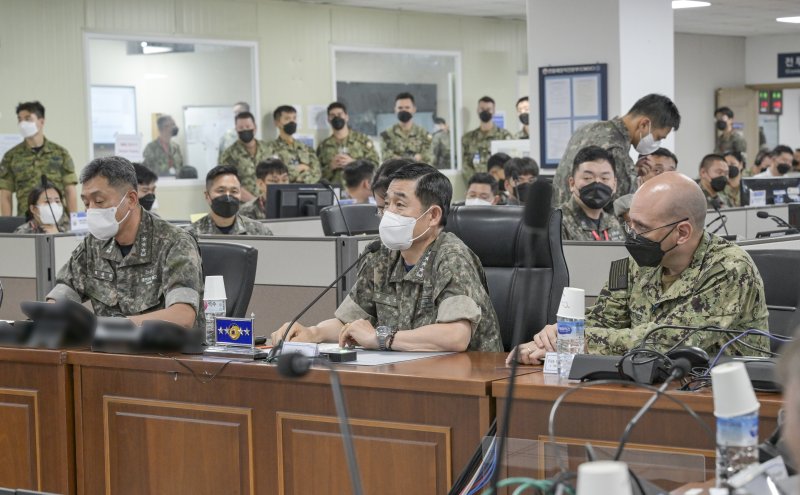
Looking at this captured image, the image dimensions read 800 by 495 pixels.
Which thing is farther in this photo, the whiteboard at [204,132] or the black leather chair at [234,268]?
the whiteboard at [204,132]

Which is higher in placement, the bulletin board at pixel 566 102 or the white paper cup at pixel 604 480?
the bulletin board at pixel 566 102

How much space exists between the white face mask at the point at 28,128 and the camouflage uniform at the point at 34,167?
0.38 feet

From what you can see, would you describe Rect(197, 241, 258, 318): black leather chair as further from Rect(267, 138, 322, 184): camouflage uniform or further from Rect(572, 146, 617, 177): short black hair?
Rect(267, 138, 322, 184): camouflage uniform

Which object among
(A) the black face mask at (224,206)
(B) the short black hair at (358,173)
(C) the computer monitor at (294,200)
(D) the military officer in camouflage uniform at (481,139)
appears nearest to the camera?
(A) the black face mask at (224,206)

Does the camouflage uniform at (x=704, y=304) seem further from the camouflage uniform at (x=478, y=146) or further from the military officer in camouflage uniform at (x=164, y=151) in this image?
the camouflage uniform at (x=478, y=146)

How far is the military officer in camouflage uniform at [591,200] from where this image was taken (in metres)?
4.50

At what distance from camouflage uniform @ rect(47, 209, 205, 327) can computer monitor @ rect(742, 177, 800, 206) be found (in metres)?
4.73

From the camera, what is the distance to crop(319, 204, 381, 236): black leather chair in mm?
5324

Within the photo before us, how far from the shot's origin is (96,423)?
291 cm

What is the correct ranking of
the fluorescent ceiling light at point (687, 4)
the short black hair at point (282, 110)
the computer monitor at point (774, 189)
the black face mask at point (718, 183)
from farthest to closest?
the fluorescent ceiling light at point (687, 4) → the short black hair at point (282, 110) → the black face mask at point (718, 183) → the computer monitor at point (774, 189)

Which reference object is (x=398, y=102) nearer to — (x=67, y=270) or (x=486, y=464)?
(x=67, y=270)

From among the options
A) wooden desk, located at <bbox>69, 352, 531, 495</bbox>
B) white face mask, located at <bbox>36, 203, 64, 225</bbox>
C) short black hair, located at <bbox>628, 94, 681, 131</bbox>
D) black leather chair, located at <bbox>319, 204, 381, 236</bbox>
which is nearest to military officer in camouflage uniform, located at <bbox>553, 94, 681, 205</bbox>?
short black hair, located at <bbox>628, 94, 681, 131</bbox>

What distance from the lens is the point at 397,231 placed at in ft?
10.2

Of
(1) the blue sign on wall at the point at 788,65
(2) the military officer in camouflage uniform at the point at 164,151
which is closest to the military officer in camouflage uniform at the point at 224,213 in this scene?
(2) the military officer in camouflage uniform at the point at 164,151
